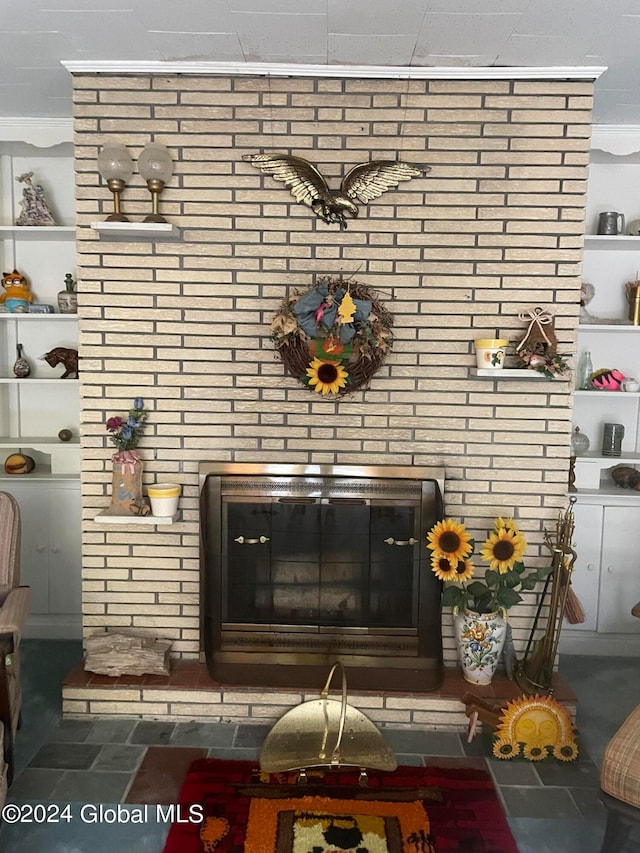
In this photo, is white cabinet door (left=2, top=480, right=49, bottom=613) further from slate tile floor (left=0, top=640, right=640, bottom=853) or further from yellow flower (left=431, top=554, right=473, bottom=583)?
yellow flower (left=431, top=554, right=473, bottom=583)

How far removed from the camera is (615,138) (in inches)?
122

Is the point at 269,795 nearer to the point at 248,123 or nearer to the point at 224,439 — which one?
the point at 224,439

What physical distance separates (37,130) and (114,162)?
1026 millimetres

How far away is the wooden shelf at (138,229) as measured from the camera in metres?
2.47

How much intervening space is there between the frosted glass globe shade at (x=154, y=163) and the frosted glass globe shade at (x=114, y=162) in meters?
0.05

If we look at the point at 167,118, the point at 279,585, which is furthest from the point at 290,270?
the point at 279,585

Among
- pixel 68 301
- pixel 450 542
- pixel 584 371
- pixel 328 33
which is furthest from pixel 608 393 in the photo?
pixel 68 301

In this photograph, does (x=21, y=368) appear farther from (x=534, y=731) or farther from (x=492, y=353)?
(x=534, y=731)

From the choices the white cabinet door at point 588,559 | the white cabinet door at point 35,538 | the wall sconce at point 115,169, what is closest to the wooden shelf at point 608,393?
the white cabinet door at point 588,559

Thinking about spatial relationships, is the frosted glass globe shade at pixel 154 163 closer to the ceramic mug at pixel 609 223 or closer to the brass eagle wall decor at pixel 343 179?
the brass eagle wall decor at pixel 343 179

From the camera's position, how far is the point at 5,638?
2.20 m

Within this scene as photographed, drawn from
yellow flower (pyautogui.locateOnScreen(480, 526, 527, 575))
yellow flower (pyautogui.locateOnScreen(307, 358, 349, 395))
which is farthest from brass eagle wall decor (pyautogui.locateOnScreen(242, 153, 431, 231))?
yellow flower (pyautogui.locateOnScreen(480, 526, 527, 575))

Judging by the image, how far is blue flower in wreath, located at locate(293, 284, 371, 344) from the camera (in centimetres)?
255

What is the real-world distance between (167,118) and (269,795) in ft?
8.42
